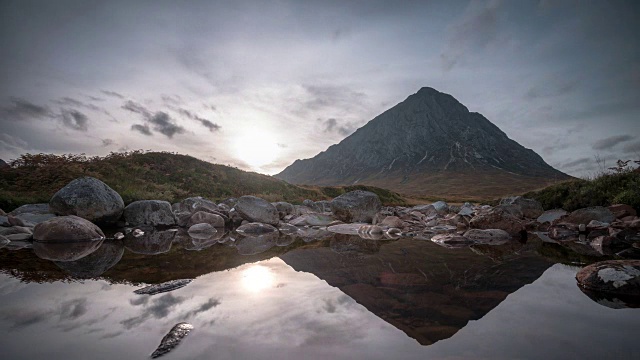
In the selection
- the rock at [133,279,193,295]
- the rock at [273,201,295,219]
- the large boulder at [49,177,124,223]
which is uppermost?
the large boulder at [49,177,124,223]

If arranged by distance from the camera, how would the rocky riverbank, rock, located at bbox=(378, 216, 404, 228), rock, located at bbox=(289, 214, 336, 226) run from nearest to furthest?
the rocky riverbank, rock, located at bbox=(378, 216, 404, 228), rock, located at bbox=(289, 214, 336, 226)

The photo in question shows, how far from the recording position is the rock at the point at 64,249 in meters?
7.16

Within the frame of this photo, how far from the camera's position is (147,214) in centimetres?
1498

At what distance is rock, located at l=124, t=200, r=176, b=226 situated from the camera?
583 inches

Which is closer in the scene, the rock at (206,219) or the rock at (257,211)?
the rock at (206,219)

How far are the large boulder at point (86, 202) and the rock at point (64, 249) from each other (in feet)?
11.7

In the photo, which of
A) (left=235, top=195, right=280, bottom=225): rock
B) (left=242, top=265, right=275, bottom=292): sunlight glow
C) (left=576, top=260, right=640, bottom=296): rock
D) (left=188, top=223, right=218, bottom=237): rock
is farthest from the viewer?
(left=235, top=195, right=280, bottom=225): rock

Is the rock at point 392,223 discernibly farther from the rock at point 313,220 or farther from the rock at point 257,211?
the rock at point 257,211

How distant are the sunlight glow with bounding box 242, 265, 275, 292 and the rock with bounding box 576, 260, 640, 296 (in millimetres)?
4771

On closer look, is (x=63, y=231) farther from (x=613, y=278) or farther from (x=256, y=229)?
(x=613, y=278)

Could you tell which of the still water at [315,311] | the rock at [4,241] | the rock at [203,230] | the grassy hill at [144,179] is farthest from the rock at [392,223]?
the grassy hill at [144,179]

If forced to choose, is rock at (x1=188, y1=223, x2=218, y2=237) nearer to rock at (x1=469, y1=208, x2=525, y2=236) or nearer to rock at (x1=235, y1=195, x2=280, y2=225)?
rock at (x1=235, y1=195, x2=280, y2=225)

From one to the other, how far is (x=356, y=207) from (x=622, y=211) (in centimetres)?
1063

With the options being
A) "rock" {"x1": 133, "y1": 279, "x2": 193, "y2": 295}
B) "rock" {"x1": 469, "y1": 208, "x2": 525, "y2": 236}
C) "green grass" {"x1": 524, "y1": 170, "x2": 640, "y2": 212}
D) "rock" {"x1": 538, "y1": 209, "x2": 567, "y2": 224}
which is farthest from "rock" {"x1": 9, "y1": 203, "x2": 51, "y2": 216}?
"green grass" {"x1": 524, "y1": 170, "x2": 640, "y2": 212}
